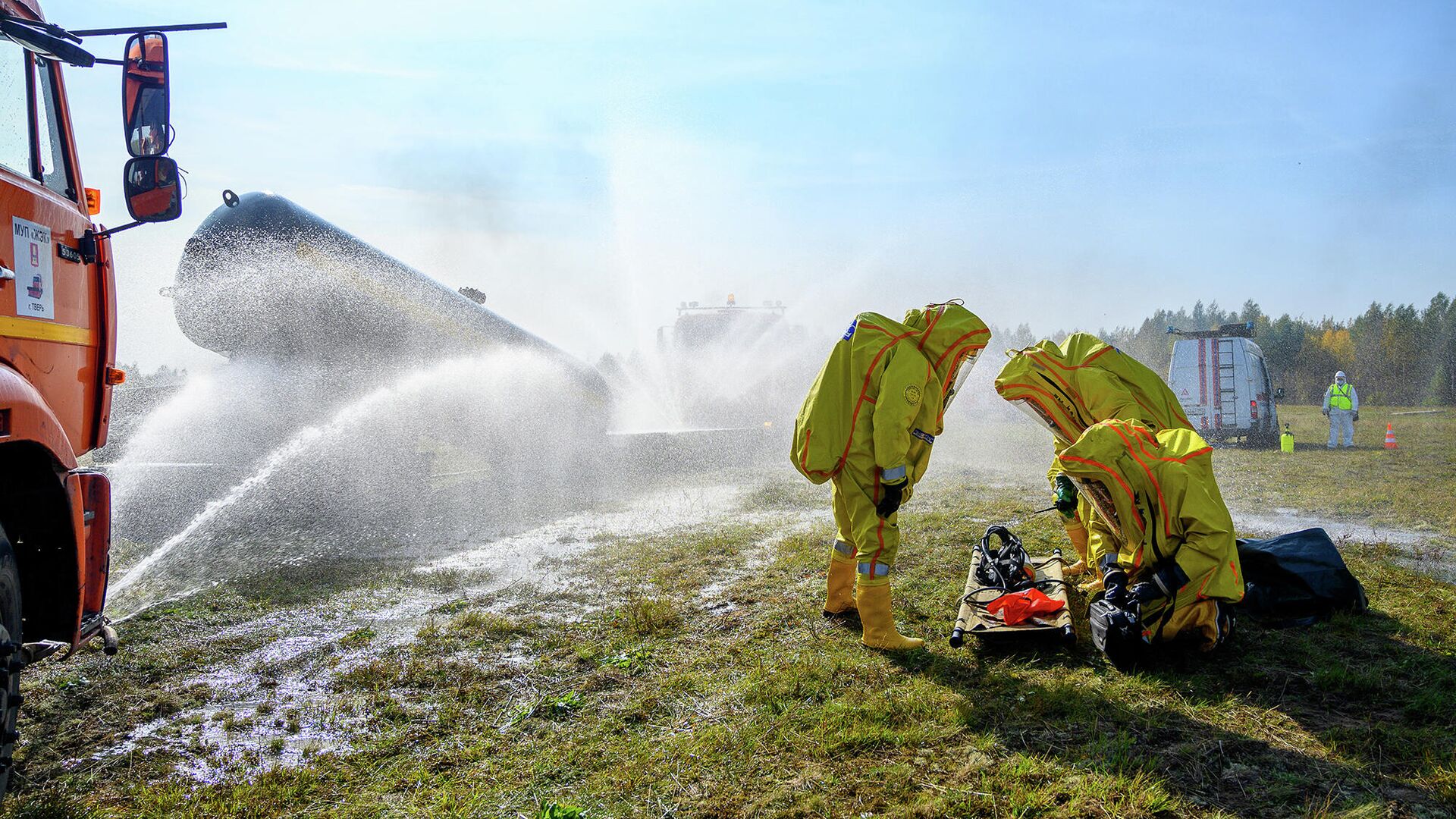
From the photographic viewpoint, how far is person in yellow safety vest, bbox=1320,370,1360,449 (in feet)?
48.8

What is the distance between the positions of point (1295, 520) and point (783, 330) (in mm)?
12341

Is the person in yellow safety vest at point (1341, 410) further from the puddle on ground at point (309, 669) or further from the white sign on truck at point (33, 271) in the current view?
the white sign on truck at point (33, 271)

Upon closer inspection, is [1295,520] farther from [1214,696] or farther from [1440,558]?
[1214,696]

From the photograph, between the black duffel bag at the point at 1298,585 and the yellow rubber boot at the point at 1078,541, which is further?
the yellow rubber boot at the point at 1078,541

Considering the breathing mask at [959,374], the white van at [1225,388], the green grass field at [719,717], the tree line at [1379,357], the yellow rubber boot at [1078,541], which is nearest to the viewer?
the green grass field at [719,717]

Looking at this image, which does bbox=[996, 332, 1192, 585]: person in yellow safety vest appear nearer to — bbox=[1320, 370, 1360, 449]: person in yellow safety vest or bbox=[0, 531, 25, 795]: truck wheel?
bbox=[0, 531, 25, 795]: truck wheel

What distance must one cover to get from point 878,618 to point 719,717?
48.1 inches

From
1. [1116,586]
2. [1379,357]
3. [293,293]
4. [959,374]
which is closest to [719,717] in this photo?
[1116,586]

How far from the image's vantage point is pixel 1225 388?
15.4m

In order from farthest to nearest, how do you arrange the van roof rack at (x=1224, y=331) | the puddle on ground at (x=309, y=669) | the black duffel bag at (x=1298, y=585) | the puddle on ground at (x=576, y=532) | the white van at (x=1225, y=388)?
the van roof rack at (x=1224, y=331)
the white van at (x=1225, y=388)
the puddle on ground at (x=576, y=532)
the black duffel bag at (x=1298, y=585)
the puddle on ground at (x=309, y=669)

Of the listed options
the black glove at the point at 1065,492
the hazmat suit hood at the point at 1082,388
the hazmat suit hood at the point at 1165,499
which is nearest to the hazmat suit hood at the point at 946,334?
the hazmat suit hood at the point at 1082,388

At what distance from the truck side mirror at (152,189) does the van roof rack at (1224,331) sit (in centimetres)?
1725

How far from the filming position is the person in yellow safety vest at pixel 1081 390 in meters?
4.29

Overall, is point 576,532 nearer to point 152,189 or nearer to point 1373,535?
point 152,189
